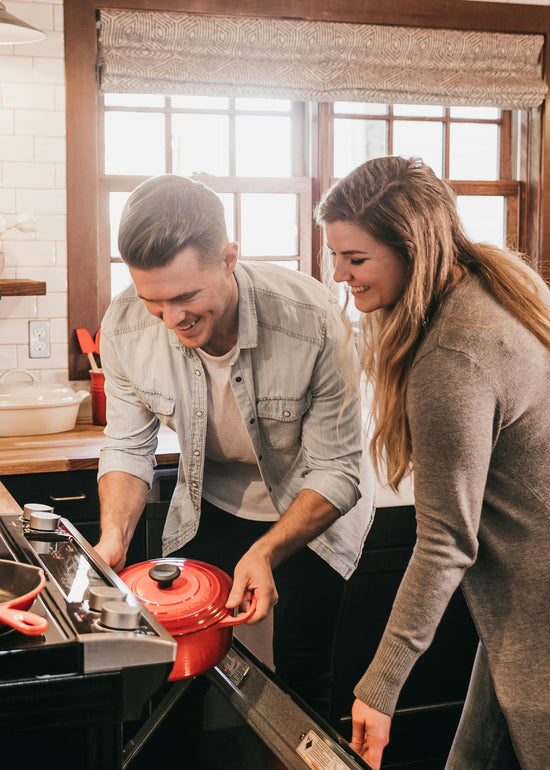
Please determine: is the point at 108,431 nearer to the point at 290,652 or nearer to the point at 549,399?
the point at 290,652

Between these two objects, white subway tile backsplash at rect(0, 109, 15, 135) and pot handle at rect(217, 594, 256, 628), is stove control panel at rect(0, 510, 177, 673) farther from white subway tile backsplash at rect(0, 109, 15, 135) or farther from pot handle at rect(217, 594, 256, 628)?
white subway tile backsplash at rect(0, 109, 15, 135)

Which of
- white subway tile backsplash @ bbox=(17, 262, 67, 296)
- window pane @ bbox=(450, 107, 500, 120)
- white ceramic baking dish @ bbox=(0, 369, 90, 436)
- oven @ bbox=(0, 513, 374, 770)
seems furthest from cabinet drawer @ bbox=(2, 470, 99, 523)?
window pane @ bbox=(450, 107, 500, 120)

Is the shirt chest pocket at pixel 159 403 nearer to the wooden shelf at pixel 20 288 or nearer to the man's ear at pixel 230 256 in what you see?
the man's ear at pixel 230 256

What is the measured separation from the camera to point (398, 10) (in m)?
3.26

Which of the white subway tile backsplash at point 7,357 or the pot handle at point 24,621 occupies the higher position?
the white subway tile backsplash at point 7,357

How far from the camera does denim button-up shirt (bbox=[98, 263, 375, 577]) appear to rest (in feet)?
5.82

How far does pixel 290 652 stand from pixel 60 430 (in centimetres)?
130

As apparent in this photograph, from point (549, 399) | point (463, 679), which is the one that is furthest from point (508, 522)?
point (463, 679)

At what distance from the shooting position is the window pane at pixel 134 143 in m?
3.24

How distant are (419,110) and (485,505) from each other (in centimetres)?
267

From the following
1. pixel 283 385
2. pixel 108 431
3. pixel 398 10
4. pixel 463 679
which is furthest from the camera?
pixel 398 10

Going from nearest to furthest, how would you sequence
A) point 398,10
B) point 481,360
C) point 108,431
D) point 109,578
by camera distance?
point 109,578 → point 481,360 → point 108,431 → point 398,10

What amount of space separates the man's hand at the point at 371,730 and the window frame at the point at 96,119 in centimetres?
Result: 211

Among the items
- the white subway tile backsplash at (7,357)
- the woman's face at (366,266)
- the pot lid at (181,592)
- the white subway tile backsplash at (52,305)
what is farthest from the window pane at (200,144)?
the pot lid at (181,592)
